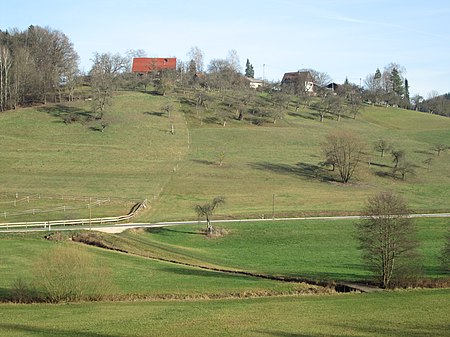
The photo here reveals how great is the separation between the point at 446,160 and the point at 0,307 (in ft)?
309

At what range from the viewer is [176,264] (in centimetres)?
4550

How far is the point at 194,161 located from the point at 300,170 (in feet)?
61.1

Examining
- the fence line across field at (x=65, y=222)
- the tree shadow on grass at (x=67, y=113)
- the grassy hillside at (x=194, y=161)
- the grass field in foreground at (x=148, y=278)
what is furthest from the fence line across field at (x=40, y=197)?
the tree shadow on grass at (x=67, y=113)

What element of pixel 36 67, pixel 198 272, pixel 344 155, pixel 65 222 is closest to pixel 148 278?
pixel 198 272

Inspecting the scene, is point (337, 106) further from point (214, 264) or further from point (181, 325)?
point (181, 325)

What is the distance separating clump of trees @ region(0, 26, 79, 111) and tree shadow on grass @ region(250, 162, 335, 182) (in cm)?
5882

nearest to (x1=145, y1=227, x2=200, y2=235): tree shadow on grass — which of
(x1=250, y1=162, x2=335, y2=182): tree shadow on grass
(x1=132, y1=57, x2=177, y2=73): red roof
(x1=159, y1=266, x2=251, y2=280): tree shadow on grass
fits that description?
(x1=159, y1=266, x2=251, y2=280): tree shadow on grass

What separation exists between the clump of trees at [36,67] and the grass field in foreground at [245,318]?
3971 inches

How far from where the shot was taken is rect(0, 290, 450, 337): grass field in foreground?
2558cm

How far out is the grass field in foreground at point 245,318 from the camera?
25.6 meters

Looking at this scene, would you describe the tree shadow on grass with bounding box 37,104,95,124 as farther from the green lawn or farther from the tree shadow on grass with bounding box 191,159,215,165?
the green lawn

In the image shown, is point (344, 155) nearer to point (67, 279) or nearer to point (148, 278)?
point (148, 278)

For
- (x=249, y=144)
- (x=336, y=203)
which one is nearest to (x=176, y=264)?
(x=336, y=203)

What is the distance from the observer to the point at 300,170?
96.1 m
